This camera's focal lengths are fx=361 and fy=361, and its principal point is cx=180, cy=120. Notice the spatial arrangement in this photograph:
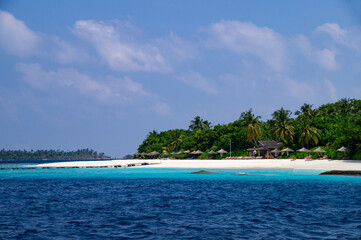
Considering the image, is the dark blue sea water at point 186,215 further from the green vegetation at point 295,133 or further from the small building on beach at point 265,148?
the small building on beach at point 265,148

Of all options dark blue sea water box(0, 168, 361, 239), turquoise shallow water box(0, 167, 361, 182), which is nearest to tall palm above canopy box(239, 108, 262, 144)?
turquoise shallow water box(0, 167, 361, 182)

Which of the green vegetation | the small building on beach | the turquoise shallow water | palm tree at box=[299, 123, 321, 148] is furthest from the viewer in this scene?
the small building on beach

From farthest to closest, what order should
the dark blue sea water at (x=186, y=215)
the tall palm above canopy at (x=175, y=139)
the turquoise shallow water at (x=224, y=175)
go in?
the tall palm above canopy at (x=175, y=139) < the turquoise shallow water at (x=224, y=175) < the dark blue sea water at (x=186, y=215)

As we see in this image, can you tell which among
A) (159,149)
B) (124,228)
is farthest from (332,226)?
(159,149)

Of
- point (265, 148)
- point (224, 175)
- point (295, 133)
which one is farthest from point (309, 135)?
point (224, 175)

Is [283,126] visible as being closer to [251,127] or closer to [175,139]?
[251,127]

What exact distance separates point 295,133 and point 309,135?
6.79 meters

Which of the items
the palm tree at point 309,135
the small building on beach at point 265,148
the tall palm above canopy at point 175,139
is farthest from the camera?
the tall palm above canopy at point 175,139

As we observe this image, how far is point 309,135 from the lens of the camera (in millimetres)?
72875

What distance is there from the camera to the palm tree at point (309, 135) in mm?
73000

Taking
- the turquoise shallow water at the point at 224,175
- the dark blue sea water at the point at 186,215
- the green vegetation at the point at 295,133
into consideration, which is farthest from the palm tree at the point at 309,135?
the dark blue sea water at the point at 186,215

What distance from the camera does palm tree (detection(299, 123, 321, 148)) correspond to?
73.0m

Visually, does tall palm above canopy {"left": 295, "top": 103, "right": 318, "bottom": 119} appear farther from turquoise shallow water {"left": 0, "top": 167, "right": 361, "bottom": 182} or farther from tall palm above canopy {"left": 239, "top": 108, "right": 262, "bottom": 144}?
turquoise shallow water {"left": 0, "top": 167, "right": 361, "bottom": 182}

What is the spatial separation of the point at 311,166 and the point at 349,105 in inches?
2110
